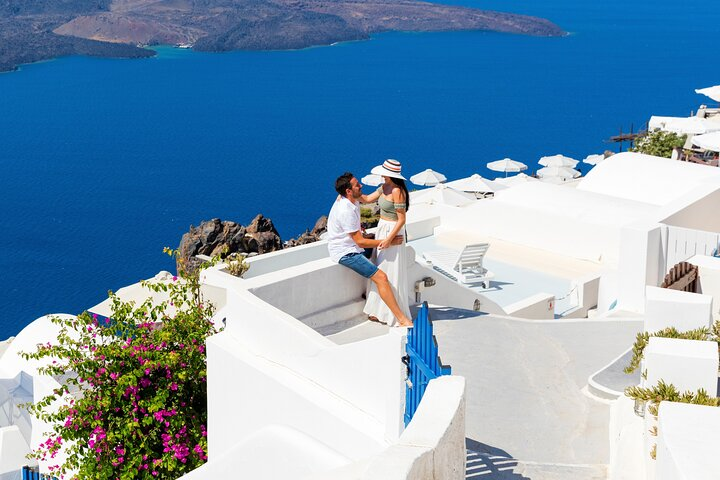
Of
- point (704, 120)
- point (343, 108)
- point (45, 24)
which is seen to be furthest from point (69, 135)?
point (45, 24)

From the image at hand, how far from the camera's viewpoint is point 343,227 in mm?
7430

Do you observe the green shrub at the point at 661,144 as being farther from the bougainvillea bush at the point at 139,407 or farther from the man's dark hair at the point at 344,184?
the man's dark hair at the point at 344,184

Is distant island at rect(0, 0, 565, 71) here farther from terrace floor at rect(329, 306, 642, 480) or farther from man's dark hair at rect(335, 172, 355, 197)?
man's dark hair at rect(335, 172, 355, 197)

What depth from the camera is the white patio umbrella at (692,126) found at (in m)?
28.1

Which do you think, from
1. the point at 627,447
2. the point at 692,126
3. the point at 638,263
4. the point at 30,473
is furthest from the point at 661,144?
the point at 627,447

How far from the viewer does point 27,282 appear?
42812 millimetres

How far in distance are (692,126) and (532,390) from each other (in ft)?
78.6

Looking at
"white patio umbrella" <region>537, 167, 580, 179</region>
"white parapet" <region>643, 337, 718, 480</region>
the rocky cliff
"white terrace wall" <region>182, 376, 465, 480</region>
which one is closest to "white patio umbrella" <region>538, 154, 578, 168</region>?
"white patio umbrella" <region>537, 167, 580, 179</region>

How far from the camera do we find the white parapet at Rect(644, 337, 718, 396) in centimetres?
479

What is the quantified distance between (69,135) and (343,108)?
24355 millimetres

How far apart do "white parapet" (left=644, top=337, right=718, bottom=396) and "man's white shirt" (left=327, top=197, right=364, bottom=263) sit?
289 cm

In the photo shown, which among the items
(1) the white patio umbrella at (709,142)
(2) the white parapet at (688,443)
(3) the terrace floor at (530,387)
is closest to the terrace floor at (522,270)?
(3) the terrace floor at (530,387)

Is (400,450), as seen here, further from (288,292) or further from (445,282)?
(445,282)

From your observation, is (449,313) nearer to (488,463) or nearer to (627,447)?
(488,463)
